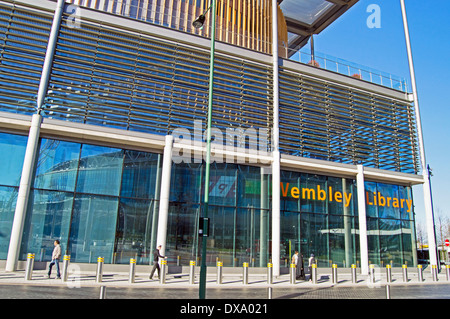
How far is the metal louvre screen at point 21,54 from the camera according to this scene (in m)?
16.1

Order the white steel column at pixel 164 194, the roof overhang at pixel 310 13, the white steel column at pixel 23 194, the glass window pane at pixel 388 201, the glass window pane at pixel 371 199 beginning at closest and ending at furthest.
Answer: the white steel column at pixel 23 194 → the white steel column at pixel 164 194 → the glass window pane at pixel 371 199 → the glass window pane at pixel 388 201 → the roof overhang at pixel 310 13

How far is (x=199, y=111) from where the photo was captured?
63.4ft

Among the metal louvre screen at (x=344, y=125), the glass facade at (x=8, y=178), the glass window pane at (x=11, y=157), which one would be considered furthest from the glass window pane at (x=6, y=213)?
the metal louvre screen at (x=344, y=125)

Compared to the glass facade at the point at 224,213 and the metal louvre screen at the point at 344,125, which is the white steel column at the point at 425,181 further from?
the glass facade at the point at 224,213

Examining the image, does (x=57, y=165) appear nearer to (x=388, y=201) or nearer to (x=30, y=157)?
(x=30, y=157)

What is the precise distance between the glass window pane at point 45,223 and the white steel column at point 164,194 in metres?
4.36

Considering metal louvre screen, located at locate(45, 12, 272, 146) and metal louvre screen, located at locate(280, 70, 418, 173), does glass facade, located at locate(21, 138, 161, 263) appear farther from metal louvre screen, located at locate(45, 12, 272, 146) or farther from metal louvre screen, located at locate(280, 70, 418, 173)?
metal louvre screen, located at locate(280, 70, 418, 173)

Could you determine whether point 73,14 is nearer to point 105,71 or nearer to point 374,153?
point 105,71

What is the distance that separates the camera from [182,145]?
18.3m

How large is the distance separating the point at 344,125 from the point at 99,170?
16155 millimetres

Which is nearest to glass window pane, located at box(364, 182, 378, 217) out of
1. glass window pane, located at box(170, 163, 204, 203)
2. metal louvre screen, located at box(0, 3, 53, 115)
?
glass window pane, located at box(170, 163, 204, 203)
